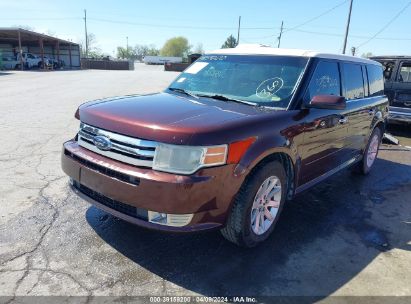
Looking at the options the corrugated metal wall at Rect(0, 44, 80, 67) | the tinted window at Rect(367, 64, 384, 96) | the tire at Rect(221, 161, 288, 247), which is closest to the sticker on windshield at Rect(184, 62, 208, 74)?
the tire at Rect(221, 161, 288, 247)

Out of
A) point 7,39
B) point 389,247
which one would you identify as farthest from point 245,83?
point 7,39

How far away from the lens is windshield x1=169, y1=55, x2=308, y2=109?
385cm

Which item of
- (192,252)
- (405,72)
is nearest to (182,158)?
(192,252)

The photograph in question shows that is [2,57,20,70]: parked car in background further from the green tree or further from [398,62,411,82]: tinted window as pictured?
the green tree

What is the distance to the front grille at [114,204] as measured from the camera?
297 centimetres

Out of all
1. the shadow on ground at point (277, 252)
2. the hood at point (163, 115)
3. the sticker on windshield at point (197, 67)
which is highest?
the sticker on windshield at point (197, 67)

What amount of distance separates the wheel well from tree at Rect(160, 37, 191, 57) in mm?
132708

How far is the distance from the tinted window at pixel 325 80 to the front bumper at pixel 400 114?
6.12 metres

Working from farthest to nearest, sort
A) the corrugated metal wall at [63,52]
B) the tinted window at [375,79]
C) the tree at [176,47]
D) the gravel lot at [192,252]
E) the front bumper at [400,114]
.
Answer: the tree at [176,47] < the corrugated metal wall at [63,52] < the front bumper at [400,114] < the tinted window at [375,79] < the gravel lot at [192,252]

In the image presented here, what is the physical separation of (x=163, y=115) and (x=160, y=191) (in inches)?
27.9

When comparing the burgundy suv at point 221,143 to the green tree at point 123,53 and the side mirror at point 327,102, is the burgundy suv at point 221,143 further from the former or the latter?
the green tree at point 123,53

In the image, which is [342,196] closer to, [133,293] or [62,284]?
[133,293]

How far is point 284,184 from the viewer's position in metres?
3.73

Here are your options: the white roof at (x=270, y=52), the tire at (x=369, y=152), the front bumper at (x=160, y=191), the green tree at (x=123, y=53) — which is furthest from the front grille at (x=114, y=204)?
the green tree at (x=123, y=53)
